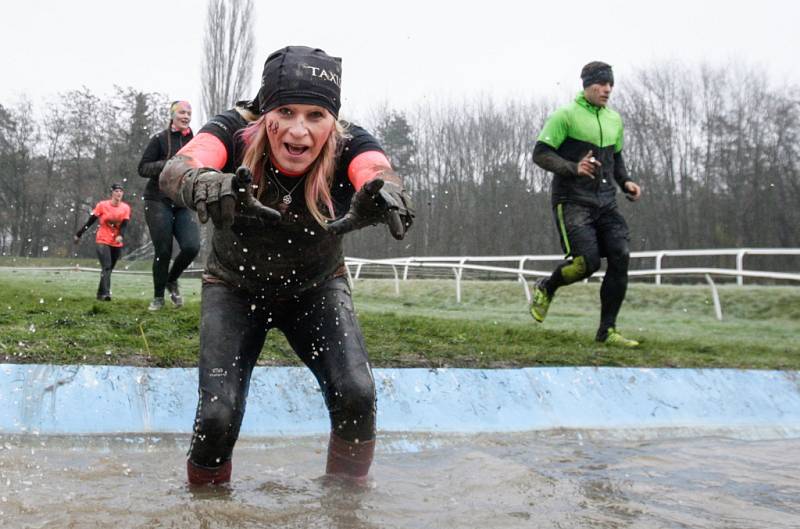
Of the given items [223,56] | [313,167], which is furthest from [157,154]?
[223,56]

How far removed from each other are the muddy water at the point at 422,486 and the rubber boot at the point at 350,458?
6 centimetres

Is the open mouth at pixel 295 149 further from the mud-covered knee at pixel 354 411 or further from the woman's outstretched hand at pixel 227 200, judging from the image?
the mud-covered knee at pixel 354 411

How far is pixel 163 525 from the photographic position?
263cm

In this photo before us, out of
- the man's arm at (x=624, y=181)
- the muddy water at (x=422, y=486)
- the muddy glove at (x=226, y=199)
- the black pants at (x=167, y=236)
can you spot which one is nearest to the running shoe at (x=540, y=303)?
the man's arm at (x=624, y=181)

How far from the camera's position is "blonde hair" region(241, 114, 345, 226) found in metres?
3.08

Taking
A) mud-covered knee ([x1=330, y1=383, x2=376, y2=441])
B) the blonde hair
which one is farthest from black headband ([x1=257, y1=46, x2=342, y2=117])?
mud-covered knee ([x1=330, y1=383, x2=376, y2=441])

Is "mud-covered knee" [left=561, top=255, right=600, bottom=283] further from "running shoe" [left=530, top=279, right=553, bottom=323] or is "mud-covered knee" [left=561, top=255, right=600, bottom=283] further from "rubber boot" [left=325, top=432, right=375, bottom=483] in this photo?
"rubber boot" [left=325, top=432, right=375, bottom=483]

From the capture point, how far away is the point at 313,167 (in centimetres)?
314

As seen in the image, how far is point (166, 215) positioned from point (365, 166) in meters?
5.15

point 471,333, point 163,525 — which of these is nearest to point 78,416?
point 163,525

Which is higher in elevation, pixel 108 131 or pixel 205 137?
pixel 108 131

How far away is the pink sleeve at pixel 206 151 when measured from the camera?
3.03m

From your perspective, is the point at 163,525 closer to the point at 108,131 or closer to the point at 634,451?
the point at 634,451

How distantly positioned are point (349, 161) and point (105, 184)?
47.0 m
